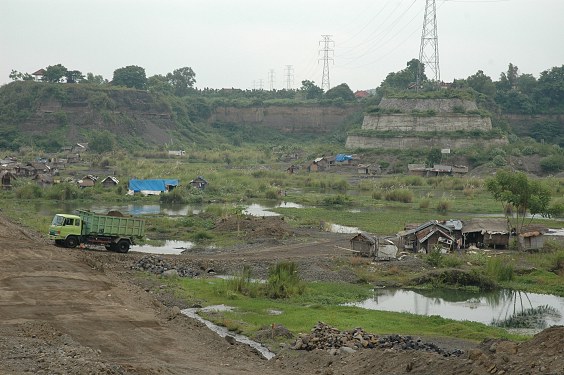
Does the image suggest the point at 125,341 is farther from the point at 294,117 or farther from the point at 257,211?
the point at 294,117

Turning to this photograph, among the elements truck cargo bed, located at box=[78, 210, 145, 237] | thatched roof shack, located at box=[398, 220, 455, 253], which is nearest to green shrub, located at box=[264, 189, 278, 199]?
thatched roof shack, located at box=[398, 220, 455, 253]

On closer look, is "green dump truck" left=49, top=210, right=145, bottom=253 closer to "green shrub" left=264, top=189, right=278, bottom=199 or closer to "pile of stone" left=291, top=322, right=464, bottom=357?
"pile of stone" left=291, top=322, right=464, bottom=357

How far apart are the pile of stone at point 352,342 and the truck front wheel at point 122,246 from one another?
60.5 feet

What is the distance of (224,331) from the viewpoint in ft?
80.1

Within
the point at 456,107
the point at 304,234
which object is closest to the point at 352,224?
the point at 304,234

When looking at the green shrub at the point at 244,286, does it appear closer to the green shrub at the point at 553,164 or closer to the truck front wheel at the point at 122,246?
the truck front wheel at the point at 122,246

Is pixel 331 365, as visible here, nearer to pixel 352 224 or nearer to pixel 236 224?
pixel 236 224

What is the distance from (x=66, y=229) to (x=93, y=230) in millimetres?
1237

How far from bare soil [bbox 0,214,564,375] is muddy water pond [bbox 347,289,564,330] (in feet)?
12.7

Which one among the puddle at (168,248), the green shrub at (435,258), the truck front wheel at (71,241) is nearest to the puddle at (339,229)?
the puddle at (168,248)

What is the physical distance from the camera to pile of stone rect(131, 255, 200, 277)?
3372 centimetres

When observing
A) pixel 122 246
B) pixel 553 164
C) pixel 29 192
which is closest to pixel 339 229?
pixel 122 246

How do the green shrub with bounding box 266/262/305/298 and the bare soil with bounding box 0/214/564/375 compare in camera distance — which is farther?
the green shrub with bounding box 266/262/305/298

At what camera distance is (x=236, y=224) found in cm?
4928
